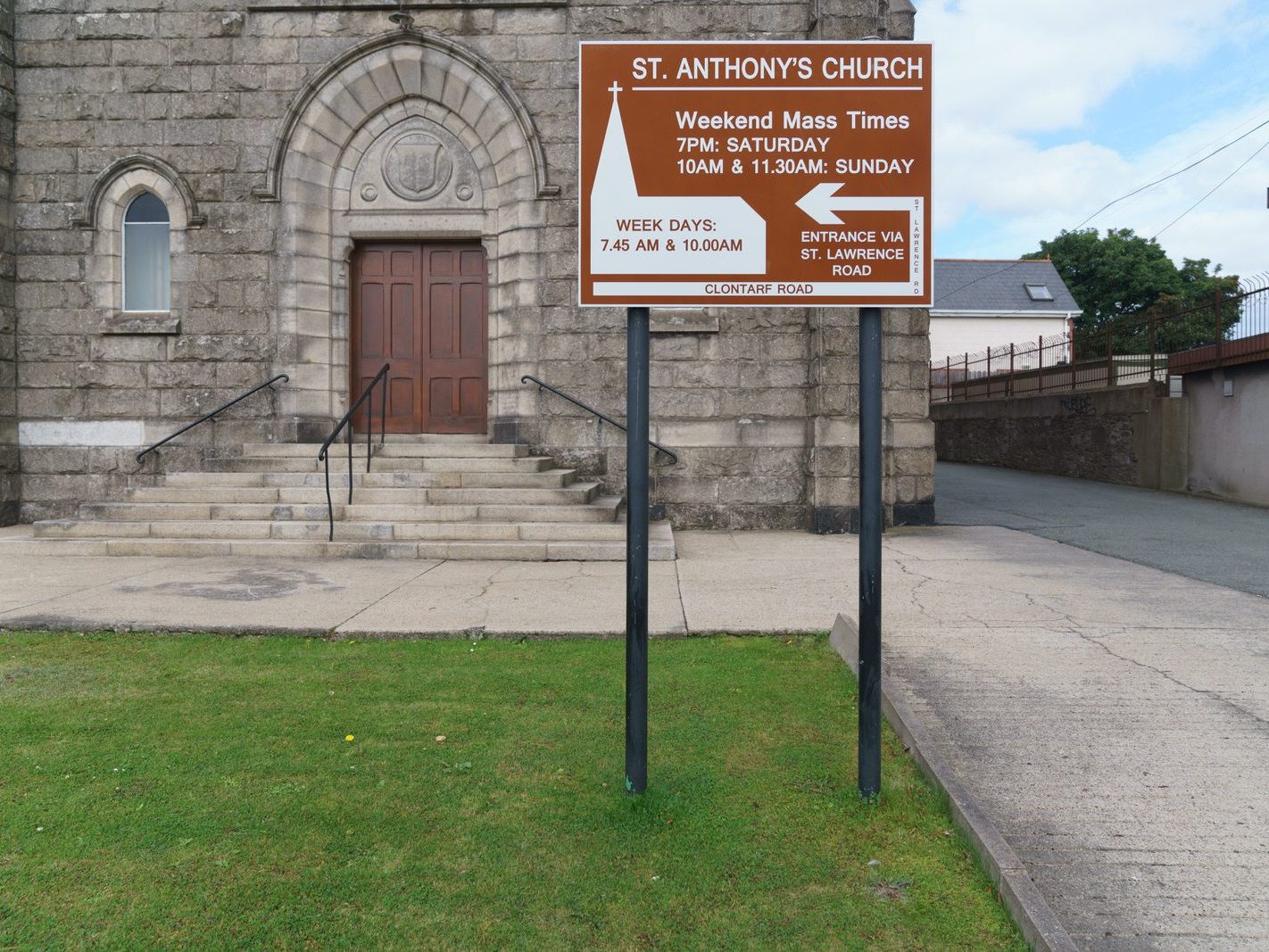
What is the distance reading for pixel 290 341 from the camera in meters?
11.2

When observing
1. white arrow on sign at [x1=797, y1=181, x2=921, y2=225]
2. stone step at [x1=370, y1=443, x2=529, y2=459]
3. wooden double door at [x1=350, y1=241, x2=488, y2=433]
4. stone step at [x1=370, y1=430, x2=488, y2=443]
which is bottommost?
stone step at [x1=370, y1=443, x2=529, y2=459]

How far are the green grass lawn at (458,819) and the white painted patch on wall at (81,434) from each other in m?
7.57

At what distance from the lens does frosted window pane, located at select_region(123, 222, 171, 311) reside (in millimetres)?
11438

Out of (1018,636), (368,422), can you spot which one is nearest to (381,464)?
(368,422)

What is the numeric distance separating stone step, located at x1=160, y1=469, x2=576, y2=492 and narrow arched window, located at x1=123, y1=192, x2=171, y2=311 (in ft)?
9.44

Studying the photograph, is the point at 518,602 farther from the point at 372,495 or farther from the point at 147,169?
the point at 147,169

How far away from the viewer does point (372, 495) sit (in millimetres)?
9688

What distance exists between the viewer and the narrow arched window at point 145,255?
11430 mm

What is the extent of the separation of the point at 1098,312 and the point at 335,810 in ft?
196

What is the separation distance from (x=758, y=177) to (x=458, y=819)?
8.08ft

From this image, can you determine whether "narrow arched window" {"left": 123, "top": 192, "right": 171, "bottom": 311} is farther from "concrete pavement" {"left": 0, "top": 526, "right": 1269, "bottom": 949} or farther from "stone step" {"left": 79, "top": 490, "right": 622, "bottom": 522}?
"concrete pavement" {"left": 0, "top": 526, "right": 1269, "bottom": 949}

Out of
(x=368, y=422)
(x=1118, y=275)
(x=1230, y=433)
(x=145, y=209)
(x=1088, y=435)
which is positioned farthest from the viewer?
(x=1118, y=275)

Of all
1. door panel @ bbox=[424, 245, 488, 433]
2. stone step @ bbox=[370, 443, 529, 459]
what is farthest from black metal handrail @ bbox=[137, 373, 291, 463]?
door panel @ bbox=[424, 245, 488, 433]

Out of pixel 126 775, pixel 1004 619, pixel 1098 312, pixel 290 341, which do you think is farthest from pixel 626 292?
pixel 1098 312
